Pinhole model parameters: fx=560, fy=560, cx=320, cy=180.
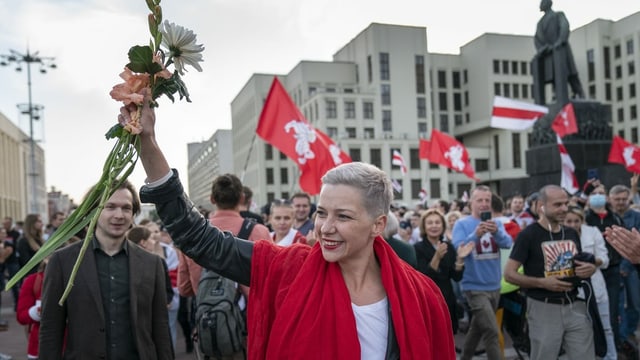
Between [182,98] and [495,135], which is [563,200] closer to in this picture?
[182,98]

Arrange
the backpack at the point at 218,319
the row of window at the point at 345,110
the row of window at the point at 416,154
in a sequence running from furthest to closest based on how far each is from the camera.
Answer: the row of window at the point at 345,110 < the row of window at the point at 416,154 < the backpack at the point at 218,319

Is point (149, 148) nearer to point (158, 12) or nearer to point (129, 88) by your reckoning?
point (129, 88)

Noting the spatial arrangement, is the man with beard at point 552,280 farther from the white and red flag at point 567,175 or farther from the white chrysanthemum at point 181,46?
the white and red flag at point 567,175

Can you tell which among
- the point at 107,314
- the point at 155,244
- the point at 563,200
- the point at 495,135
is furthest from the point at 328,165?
the point at 495,135

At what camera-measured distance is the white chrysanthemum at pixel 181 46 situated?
1992mm

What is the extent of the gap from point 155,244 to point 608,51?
6912 centimetres

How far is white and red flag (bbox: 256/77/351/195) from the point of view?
372 inches

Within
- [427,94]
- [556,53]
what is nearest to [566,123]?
[556,53]

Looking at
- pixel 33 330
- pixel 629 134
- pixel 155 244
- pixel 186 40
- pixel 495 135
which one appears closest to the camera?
pixel 186 40

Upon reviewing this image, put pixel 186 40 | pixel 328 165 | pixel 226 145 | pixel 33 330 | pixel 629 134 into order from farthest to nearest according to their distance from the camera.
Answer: pixel 226 145, pixel 629 134, pixel 328 165, pixel 33 330, pixel 186 40

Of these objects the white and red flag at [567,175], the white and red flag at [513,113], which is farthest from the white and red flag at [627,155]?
the white and red flag at [513,113]

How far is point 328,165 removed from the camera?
9773 mm

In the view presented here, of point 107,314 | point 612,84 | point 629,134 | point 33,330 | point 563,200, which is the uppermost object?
point 612,84

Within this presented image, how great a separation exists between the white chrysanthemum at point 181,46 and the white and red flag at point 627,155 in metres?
13.7
